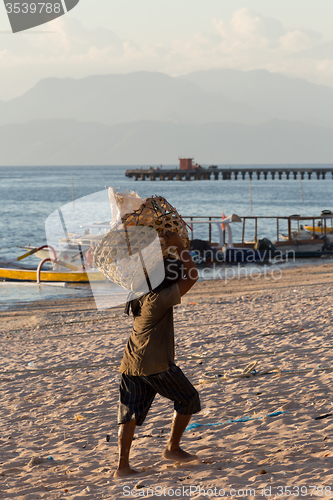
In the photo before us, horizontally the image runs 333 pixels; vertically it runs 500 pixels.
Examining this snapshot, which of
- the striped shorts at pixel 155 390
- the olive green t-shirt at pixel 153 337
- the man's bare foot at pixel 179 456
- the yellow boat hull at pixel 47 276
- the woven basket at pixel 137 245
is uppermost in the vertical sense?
the woven basket at pixel 137 245

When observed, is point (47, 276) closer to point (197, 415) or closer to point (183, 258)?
point (197, 415)

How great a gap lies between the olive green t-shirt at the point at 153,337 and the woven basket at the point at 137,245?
168 mm

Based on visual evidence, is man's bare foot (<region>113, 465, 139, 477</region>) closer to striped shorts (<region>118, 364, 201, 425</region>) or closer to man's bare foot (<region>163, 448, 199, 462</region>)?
man's bare foot (<region>163, 448, 199, 462</region>)

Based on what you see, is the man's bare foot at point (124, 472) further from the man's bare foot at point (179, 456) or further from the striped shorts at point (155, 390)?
the striped shorts at point (155, 390)

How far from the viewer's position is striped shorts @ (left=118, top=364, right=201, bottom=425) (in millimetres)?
3553

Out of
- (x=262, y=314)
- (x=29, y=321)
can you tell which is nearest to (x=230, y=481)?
(x=262, y=314)

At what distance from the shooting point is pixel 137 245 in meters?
3.44

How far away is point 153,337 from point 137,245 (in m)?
0.66

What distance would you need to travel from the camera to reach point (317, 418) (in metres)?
4.53

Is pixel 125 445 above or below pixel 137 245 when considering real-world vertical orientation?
below

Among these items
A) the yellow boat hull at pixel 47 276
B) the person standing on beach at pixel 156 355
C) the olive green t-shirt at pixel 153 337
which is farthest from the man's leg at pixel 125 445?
the yellow boat hull at pixel 47 276

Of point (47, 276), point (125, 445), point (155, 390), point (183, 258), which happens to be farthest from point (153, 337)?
point (47, 276)

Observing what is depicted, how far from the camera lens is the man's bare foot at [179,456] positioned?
12.6 feet

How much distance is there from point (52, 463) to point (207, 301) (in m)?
9.74
